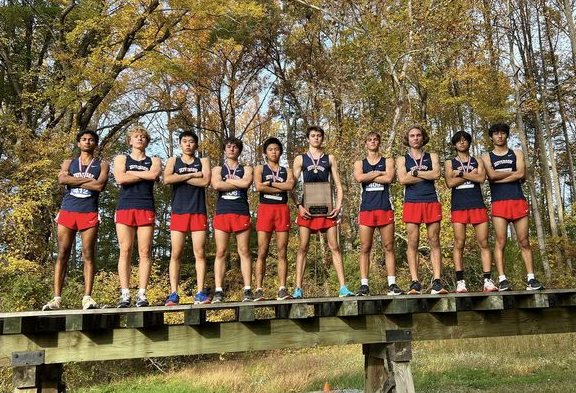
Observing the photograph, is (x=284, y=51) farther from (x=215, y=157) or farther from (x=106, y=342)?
(x=106, y=342)

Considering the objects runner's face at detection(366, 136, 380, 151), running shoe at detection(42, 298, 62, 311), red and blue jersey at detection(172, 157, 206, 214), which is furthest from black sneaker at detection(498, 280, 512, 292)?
running shoe at detection(42, 298, 62, 311)

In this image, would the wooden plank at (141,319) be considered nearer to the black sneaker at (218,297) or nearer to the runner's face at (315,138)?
the black sneaker at (218,297)

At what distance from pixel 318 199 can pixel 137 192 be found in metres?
2.06

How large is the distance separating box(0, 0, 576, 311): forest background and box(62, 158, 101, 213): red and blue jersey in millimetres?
9573

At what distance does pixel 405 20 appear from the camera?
1709cm

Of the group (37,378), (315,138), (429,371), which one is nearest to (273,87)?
(429,371)

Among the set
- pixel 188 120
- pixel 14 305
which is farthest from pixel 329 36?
pixel 14 305

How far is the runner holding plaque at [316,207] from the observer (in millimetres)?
5652

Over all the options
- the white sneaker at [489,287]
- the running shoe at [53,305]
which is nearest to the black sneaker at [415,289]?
the white sneaker at [489,287]

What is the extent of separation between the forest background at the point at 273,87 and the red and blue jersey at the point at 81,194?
31.4 ft

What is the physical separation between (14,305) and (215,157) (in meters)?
15.1

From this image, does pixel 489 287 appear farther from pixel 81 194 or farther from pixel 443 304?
pixel 81 194

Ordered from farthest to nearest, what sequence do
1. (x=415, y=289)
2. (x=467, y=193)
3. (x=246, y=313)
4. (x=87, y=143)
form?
(x=467, y=193) < (x=415, y=289) < (x=87, y=143) < (x=246, y=313)

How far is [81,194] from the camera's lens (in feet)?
17.0
